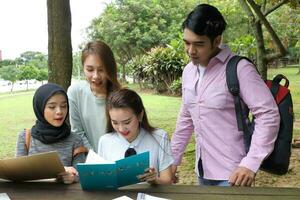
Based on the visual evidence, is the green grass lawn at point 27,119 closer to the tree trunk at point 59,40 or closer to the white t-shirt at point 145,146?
the tree trunk at point 59,40

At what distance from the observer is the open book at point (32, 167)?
141 centimetres

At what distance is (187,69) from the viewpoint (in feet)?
6.11

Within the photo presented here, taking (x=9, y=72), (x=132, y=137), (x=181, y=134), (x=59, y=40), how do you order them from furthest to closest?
(x=9, y=72), (x=59, y=40), (x=181, y=134), (x=132, y=137)

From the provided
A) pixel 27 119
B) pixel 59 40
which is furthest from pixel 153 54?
pixel 59 40

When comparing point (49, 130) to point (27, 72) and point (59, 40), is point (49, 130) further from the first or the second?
point (27, 72)

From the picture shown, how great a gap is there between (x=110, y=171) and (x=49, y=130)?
47 centimetres

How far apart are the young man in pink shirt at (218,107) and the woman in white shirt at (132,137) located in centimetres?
13

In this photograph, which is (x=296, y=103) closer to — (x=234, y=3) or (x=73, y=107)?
(x=234, y=3)

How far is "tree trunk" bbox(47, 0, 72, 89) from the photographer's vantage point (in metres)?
2.64

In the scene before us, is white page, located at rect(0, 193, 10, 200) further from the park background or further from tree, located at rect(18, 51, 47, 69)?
tree, located at rect(18, 51, 47, 69)

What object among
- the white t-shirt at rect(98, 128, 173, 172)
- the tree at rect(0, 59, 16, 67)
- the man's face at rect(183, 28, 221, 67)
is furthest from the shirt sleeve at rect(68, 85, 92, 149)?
the tree at rect(0, 59, 16, 67)

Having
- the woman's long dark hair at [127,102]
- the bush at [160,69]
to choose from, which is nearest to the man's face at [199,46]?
the woman's long dark hair at [127,102]

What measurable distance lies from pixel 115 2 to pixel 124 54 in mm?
3023

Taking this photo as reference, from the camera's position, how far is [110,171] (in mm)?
1403
